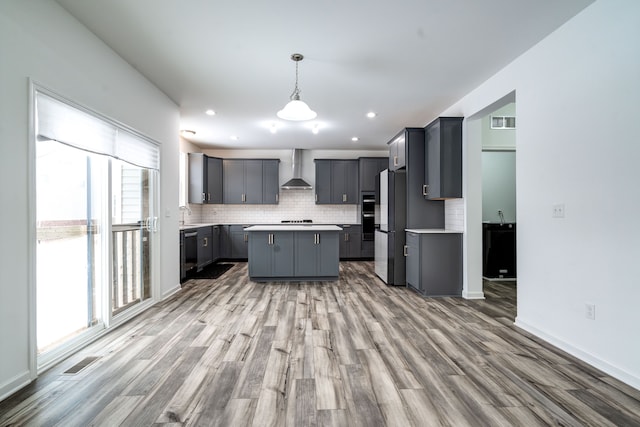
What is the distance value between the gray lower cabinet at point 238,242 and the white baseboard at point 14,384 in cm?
508

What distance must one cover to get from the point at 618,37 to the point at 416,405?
2922mm

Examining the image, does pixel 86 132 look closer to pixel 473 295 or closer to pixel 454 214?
pixel 454 214

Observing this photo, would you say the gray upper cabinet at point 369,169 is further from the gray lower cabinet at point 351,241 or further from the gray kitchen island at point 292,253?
the gray kitchen island at point 292,253

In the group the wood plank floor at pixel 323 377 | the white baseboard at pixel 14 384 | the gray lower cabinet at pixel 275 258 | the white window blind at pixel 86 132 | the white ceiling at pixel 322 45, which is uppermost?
the white ceiling at pixel 322 45

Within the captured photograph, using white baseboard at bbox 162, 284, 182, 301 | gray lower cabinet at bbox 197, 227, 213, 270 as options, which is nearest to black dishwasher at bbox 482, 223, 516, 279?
white baseboard at bbox 162, 284, 182, 301

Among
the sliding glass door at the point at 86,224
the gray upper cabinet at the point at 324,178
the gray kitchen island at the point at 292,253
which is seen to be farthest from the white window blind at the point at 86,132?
the gray upper cabinet at the point at 324,178

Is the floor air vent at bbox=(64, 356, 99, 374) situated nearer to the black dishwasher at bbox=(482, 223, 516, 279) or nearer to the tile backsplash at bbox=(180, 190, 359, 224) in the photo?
the tile backsplash at bbox=(180, 190, 359, 224)

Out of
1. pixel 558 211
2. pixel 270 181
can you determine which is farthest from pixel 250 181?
pixel 558 211

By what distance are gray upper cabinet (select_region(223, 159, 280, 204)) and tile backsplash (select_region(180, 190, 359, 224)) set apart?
1.08 ft

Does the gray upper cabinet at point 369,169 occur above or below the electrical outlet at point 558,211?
above

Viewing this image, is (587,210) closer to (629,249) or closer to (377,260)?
(629,249)

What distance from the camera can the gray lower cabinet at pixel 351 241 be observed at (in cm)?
723

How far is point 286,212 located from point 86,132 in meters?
5.26

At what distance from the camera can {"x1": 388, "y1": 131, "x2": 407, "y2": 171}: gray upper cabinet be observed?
4816 mm
